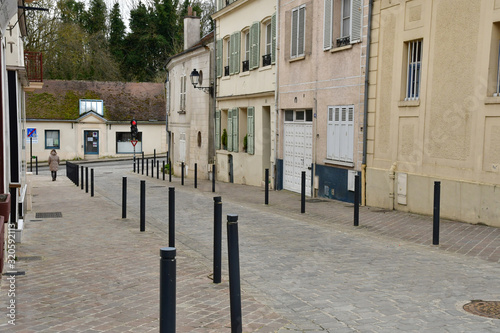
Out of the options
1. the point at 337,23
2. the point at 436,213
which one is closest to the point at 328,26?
the point at 337,23

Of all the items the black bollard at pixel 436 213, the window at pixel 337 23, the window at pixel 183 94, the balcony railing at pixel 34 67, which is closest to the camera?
the black bollard at pixel 436 213

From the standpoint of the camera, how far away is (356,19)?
48.3 ft

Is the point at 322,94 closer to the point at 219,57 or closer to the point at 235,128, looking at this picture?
the point at 235,128

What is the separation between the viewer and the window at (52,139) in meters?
47.0

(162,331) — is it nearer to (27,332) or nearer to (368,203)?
(27,332)

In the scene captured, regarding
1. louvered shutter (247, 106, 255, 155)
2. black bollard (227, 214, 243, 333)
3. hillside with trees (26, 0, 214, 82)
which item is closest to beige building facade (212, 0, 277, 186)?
louvered shutter (247, 106, 255, 155)

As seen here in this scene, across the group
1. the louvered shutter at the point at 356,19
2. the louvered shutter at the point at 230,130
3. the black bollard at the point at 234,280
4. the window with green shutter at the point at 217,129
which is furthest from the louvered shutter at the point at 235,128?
the black bollard at the point at 234,280

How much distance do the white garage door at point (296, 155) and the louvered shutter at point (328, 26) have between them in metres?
2.49

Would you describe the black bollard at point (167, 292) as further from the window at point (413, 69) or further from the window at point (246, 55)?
the window at point (246, 55)

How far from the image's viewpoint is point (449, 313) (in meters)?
5.52

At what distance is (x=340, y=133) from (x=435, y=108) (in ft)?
12.7

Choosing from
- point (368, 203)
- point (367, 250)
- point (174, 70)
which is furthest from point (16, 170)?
point (174, 70)

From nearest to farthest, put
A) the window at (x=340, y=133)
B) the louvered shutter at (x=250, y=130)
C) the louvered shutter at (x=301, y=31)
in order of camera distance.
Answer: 1. the window at (x=340, y=133)
2. the louvered shutter at (x=301, y=31)
3. the louvered shutter at (x=250, y=130)

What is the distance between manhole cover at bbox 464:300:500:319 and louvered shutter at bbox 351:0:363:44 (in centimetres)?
977
